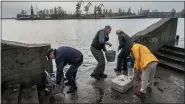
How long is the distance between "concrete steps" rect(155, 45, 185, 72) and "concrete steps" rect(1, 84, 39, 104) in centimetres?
Result: 585

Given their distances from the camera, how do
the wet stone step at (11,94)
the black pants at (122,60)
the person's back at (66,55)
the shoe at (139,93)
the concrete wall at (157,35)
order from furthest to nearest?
the concrete wall at (157,35), the black pants at (122,60), the shoe at (139,93), the person's back at (66,55), the wet stone step at (11,94)

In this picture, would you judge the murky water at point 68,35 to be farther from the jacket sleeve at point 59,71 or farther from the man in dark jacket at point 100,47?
the jacket sleeve at point 59,71

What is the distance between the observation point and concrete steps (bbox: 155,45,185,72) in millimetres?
8918

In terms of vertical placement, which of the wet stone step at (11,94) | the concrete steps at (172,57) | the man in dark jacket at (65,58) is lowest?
the wet stone step at (11,94)

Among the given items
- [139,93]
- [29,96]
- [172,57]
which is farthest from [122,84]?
[172,57]

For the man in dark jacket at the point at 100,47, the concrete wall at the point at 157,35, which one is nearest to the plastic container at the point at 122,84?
the man in dark jacket at the point at 100,47

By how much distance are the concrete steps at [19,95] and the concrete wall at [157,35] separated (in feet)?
16.9

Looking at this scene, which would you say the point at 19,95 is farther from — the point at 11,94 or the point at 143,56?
the point at 143,56

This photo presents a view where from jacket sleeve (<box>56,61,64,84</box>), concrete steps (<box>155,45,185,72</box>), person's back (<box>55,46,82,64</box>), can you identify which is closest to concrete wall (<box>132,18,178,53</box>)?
concrete steps (<box>155,45,185,72</box>)

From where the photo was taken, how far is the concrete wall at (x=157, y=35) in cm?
958

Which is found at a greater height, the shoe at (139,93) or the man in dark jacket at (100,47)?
the man in dark jacket at (100,47)

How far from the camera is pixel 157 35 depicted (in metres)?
10.4

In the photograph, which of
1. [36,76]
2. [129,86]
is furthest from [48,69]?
[129,86]

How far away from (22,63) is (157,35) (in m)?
6.89
